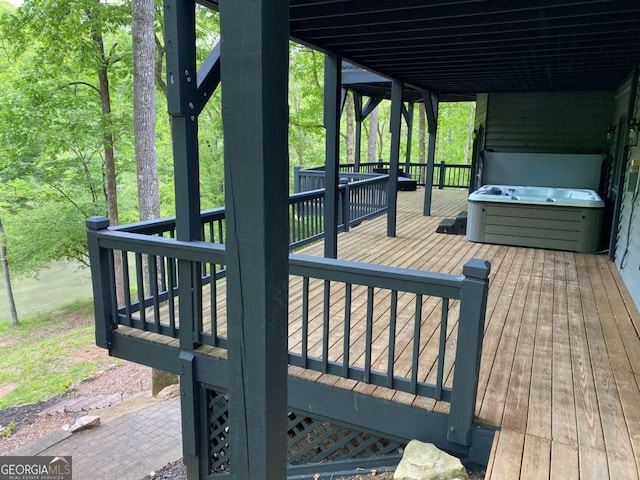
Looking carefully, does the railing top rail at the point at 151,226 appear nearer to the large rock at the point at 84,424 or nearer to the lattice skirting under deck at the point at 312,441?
the lattice skirting under deck at the point at 312,441

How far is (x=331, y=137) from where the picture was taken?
4.95 m

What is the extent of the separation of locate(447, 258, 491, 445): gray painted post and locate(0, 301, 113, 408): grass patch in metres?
9.06

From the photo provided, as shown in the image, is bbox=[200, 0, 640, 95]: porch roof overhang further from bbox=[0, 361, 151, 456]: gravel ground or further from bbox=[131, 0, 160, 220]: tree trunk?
bbox=[0, 361, 151, 456]: gravel ground

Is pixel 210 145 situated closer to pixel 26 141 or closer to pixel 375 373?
pixel 26 141

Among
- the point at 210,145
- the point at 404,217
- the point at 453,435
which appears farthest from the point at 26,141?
the point at 453,435

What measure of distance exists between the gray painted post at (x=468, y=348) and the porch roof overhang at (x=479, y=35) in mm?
2124

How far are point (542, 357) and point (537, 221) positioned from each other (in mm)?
3593

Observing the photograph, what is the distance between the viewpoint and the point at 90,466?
5191 millimetres

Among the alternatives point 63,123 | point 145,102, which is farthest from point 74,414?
point 63,123

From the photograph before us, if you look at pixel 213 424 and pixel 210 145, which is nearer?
pixel 213 424

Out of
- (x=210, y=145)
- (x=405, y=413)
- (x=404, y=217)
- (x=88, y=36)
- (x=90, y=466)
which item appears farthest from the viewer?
(x=210, y=145)

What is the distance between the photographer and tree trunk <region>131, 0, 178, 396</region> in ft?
24.6

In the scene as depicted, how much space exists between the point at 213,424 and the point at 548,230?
16.8 ft

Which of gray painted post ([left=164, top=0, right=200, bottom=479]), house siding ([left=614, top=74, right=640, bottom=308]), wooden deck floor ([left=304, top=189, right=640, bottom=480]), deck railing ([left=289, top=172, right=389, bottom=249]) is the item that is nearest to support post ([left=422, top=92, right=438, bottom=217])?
deck railing ([left=289, top=172, right=389, bottom=249])
